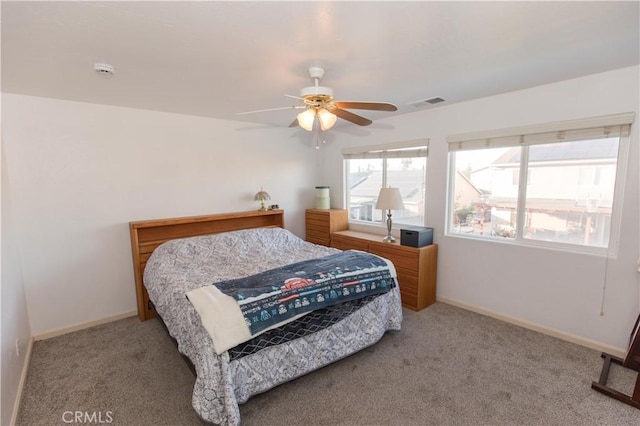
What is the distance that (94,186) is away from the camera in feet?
10.3

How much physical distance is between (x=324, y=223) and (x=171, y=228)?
207 cm

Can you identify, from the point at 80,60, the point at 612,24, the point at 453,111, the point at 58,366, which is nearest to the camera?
the point at 612,24

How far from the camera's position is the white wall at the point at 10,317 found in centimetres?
185

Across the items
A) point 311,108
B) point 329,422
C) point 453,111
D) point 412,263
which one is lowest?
point 329,422

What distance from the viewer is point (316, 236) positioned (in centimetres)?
474

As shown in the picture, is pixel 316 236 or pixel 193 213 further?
pixel 316 236

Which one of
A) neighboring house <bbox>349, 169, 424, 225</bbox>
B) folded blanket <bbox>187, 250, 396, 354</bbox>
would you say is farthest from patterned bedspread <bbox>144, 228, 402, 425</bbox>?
neighboring house <bbox>349, 169, 424, 225</bbox>

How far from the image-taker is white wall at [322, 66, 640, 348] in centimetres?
247

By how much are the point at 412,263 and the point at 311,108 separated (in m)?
2.16

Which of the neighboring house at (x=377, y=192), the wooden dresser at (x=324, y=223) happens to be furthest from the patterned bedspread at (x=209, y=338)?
the neighboring house at (x=377, y=192)

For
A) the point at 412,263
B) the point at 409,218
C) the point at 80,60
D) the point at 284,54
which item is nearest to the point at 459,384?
the point at 412,263

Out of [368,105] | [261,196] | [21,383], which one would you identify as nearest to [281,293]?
[368,105]

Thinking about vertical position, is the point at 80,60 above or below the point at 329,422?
above

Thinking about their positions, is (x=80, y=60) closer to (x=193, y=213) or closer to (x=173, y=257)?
(x=173, y=257)
